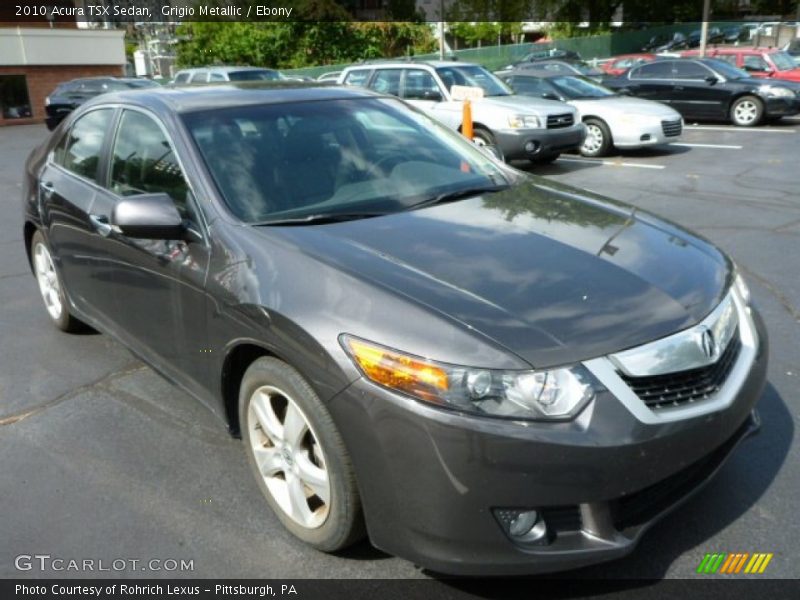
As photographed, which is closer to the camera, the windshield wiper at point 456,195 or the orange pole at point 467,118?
the windshield wiper at point 456,195

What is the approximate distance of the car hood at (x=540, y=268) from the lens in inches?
93.3

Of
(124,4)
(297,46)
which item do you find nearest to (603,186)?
(297,46)

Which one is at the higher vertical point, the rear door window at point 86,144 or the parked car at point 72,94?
the rear door window at point 86,144

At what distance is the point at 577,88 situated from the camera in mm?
13820

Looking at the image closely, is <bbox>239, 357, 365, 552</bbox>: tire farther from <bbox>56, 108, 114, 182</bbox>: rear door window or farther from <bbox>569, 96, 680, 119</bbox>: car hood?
<bbox>569, 96, 680, 119</bbox>: car hood

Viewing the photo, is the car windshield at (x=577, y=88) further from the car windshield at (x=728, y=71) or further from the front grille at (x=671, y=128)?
the car windshield at (x=728, y=71)

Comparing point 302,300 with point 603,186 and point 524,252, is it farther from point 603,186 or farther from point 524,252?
point 603,186

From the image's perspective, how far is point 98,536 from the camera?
117 inches

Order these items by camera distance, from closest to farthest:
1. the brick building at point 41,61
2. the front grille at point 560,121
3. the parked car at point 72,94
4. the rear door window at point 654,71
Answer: the front grille at point 560,121
the rear door window at point 654,71
the parked car at point 72,94
the brick building at point 41,61

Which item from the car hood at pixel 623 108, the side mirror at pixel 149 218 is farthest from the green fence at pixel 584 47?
the side mirror at pixel 149 218

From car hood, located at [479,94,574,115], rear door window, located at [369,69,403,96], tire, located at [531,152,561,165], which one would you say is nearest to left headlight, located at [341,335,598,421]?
car hood, located at [479,94,574,115]

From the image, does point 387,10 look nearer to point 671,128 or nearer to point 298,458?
point 671,128

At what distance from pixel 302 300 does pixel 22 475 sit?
182cm

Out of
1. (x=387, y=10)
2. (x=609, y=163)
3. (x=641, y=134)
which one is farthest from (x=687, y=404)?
(x=387, y=10)
